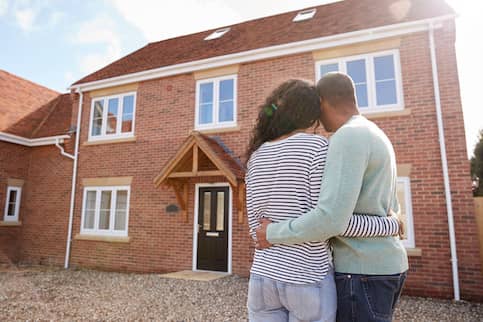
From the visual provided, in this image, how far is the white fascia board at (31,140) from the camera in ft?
35.5

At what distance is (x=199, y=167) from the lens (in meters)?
8.69

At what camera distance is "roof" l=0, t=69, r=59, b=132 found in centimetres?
1177

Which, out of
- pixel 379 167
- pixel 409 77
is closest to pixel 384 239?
pixel 379 167

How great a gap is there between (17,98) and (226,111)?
946 centimetres

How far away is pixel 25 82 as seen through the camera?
14.2m

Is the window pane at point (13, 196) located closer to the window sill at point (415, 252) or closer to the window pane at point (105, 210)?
the window pane at point (105, 210)

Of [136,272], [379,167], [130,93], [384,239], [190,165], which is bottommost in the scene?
[136,272]

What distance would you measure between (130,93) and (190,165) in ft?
11.2

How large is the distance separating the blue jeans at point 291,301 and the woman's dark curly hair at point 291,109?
70 centimetres

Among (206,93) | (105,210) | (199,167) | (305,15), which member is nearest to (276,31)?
(305,15)

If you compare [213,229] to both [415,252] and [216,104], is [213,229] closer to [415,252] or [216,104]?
[216,104]

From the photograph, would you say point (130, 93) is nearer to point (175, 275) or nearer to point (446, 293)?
point (175, 275)

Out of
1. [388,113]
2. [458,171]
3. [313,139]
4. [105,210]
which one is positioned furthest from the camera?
[105,210]

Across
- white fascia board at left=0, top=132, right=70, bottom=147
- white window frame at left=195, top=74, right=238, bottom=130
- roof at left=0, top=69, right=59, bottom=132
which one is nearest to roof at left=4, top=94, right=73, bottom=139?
roof at left=0, top=69, right=59, bottom=132
